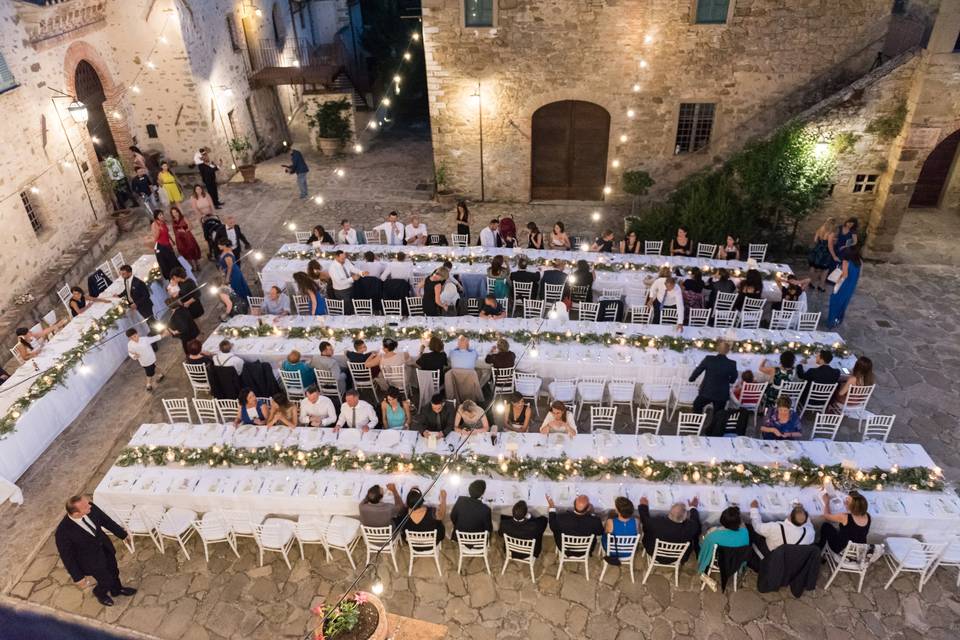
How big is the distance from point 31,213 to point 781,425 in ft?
45.9

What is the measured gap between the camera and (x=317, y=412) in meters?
8.50

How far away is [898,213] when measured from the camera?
13.8 meters

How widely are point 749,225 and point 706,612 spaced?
369 inches

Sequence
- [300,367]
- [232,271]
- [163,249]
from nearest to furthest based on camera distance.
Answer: [300,367] → [232,271] → [163,249]

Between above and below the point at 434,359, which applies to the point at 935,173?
above

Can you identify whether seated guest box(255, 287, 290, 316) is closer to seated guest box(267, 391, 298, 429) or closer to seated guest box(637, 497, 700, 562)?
seated guest box(267, 391, 298, 429)

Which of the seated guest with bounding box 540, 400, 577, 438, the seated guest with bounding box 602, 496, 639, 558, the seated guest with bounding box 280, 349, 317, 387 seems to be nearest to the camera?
the seated guest with bounding box 602, 496, 639, 558

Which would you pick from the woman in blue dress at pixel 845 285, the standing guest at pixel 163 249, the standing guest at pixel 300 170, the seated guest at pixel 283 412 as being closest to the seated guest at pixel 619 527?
the seated guest at pixel 283 412

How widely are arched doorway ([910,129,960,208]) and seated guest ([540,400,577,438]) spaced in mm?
12476

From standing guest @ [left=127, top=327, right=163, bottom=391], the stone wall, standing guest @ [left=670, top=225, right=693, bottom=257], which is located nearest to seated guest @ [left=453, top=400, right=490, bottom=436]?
standing guest @ [left=127, top=327, right=163, bottom=391]

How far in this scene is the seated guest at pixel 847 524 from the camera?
264 inches

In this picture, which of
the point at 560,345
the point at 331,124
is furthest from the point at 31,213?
the point at 560,345

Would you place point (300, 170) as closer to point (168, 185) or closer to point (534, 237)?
point (168, 185)

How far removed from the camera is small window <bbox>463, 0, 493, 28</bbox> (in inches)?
562
